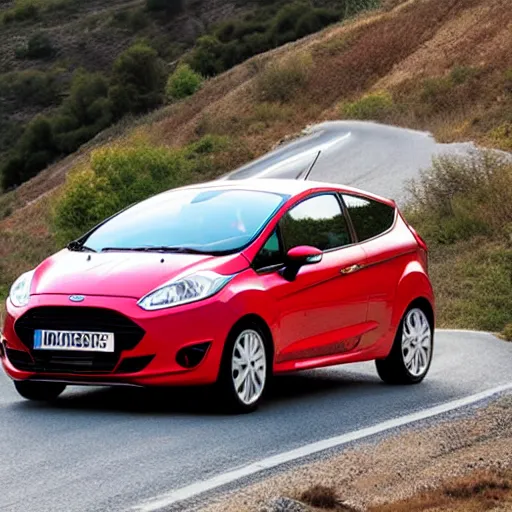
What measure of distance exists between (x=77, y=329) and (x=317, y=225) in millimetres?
2144

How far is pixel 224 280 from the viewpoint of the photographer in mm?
9531

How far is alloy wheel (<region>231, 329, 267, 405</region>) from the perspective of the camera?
374 inches

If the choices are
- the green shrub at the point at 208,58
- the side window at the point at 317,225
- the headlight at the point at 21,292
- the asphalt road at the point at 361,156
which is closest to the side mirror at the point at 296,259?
the side window at the point at 317,225

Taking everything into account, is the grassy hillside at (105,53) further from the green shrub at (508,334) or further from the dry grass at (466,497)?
the dry grass at (466,497)

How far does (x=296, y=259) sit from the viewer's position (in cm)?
1011

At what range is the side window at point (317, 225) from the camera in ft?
34.1

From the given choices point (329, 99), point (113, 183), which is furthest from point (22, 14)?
point (113, 183)

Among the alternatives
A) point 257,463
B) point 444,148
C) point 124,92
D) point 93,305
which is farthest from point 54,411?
point 124,92

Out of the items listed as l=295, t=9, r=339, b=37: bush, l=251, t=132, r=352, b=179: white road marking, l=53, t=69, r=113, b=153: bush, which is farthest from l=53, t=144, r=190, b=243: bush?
l=295, t=9, r=339, b=37: bush

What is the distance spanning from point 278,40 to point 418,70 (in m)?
55.3

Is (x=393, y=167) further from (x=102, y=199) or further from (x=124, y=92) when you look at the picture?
(x=124, y=92)

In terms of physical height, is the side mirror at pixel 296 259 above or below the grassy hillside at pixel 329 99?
above

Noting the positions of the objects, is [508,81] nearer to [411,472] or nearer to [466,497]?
[411,472]

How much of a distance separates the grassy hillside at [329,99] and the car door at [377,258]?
4300 cm
